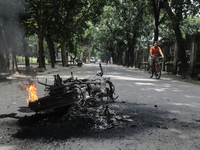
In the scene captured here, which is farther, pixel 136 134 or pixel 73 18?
pixel 73 18

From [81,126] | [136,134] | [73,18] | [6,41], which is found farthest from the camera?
[73,18]

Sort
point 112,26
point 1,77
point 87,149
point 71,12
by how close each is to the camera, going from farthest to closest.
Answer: point 112,26 → point 71,12 → point 1,77 → point 87,149

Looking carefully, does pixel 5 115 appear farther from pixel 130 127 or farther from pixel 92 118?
pixel 130 127

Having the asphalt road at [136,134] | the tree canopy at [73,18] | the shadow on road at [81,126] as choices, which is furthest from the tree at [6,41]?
the shadow on road at [81,126]

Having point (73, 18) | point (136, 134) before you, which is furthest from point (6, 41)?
point (73, 18)

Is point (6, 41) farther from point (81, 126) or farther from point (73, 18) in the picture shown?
point (73, 18)

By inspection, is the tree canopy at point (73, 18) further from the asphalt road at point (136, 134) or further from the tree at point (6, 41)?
the asphalt road at point (136, 134)

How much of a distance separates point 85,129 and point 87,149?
2.28 ft

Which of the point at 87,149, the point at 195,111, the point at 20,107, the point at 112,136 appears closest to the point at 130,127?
the point at 112,136

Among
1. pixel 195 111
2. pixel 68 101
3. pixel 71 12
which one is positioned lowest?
pixel 195 111

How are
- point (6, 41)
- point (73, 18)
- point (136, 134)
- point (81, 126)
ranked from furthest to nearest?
1. point (73, 18)
2. point (6, 41)
3. point (81, 126)
4. point (136, 134)

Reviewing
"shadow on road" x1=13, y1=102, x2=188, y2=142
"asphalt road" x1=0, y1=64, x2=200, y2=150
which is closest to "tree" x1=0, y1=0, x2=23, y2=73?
"asphalt road" x1=0, y1=64, x2=200, y2=150

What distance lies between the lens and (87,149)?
2441mm

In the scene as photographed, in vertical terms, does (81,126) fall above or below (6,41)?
below
